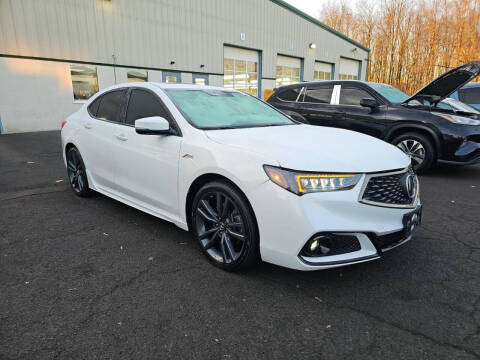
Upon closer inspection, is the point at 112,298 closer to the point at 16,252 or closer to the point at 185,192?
the point at 185,192

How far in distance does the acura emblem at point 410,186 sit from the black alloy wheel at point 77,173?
12.5ft

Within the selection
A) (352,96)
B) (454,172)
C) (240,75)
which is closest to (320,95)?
(352,96)

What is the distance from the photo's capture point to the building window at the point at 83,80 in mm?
13312

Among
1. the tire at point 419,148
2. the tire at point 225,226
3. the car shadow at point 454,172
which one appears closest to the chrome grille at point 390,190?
the tire at point 225,226

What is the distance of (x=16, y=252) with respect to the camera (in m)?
3.06

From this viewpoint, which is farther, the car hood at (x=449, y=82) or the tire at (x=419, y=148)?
the tire at (x=419, y=148)

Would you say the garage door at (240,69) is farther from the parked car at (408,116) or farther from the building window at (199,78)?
the parked car at (408,116)

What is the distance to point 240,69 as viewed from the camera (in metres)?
19.9

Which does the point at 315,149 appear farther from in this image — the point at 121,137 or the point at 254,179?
the point at 121,137

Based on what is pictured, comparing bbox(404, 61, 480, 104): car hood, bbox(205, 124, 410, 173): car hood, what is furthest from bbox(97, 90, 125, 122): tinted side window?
bbox(404, 61, 480, 104): car hood

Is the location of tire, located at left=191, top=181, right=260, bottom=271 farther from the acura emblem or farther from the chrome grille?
the acura emblem

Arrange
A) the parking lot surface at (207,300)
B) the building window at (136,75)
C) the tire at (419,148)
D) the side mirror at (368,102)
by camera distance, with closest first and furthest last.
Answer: the parking lot surface at (207,300) → the tire at (419,148) → the side mirror at (368,102) → the building window at (136,75)

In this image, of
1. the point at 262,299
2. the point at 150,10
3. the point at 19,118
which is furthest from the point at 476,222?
the point at 150,10

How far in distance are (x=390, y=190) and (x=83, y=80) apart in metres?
14.1
